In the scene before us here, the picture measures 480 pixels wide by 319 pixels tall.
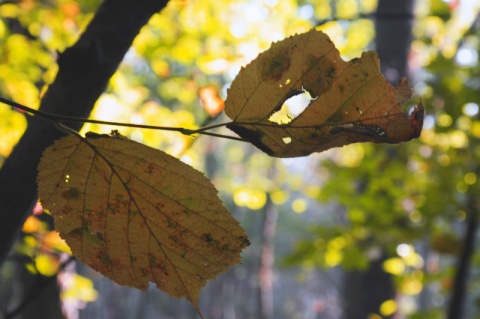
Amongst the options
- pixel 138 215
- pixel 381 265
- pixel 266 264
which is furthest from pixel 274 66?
pixel 266 264

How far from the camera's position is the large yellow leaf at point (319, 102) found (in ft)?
1.43

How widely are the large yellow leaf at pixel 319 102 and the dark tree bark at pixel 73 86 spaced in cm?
15

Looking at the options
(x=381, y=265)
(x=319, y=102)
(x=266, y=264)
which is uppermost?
(x=266, y=264)

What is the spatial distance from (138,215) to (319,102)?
0.20 metres

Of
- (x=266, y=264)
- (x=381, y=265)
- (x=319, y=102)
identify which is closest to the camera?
(x=319, y=102)

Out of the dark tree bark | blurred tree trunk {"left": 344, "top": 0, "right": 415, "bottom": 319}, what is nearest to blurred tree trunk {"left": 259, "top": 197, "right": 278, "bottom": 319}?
blurred tree trunk {"left": 344, "top": 0, "right": 415, "bottom": 319}

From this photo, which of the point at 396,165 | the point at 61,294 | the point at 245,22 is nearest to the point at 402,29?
the point at 245,22

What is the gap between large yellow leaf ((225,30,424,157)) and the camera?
1.43ft

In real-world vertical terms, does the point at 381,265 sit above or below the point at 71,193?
above

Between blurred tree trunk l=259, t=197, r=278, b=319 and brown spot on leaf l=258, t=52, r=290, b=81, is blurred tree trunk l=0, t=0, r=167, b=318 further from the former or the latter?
blurred tree trunk l=259, t=197, r=278, b=319

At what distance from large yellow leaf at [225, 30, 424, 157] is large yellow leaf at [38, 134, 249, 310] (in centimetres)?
7

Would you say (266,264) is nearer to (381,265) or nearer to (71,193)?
(381,265)

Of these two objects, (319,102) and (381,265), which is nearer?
(319,102)

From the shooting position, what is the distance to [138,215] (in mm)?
462
